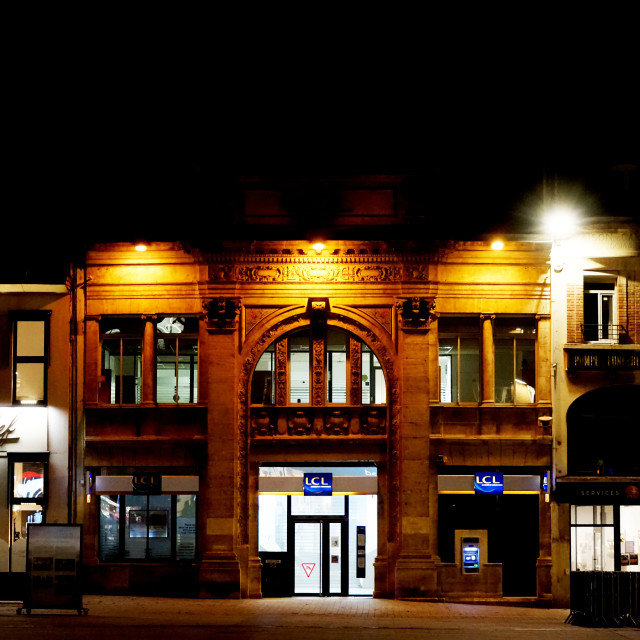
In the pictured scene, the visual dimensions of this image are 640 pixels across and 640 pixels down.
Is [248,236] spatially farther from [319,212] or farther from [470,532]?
[470,532]

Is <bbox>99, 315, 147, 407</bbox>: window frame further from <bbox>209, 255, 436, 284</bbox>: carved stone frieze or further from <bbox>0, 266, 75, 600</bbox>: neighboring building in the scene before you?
<bbox>209, 255, 436, 284</bbox>: carved stone frieze

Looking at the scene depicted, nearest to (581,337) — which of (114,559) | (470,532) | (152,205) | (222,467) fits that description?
(470,532)

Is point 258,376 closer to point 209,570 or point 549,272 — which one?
point 209,570

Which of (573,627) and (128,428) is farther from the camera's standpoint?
(128,428)

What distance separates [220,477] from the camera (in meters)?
26.8

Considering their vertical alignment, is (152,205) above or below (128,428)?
above

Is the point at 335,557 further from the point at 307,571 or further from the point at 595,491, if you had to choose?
the point at 595,491

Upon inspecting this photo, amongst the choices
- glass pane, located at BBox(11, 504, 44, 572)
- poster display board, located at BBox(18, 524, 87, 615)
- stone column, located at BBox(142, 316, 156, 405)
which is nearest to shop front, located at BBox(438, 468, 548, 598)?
stone column, located at BBox(142, 316, 156, 405)

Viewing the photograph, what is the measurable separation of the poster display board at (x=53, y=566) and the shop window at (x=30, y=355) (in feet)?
19.1

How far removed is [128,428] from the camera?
27359 mm

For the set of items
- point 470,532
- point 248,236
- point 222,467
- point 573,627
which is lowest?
point 573,627

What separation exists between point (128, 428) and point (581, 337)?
13060 mm

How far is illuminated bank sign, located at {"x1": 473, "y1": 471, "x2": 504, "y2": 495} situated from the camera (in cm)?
2675

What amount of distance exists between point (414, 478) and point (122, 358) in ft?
29.5
